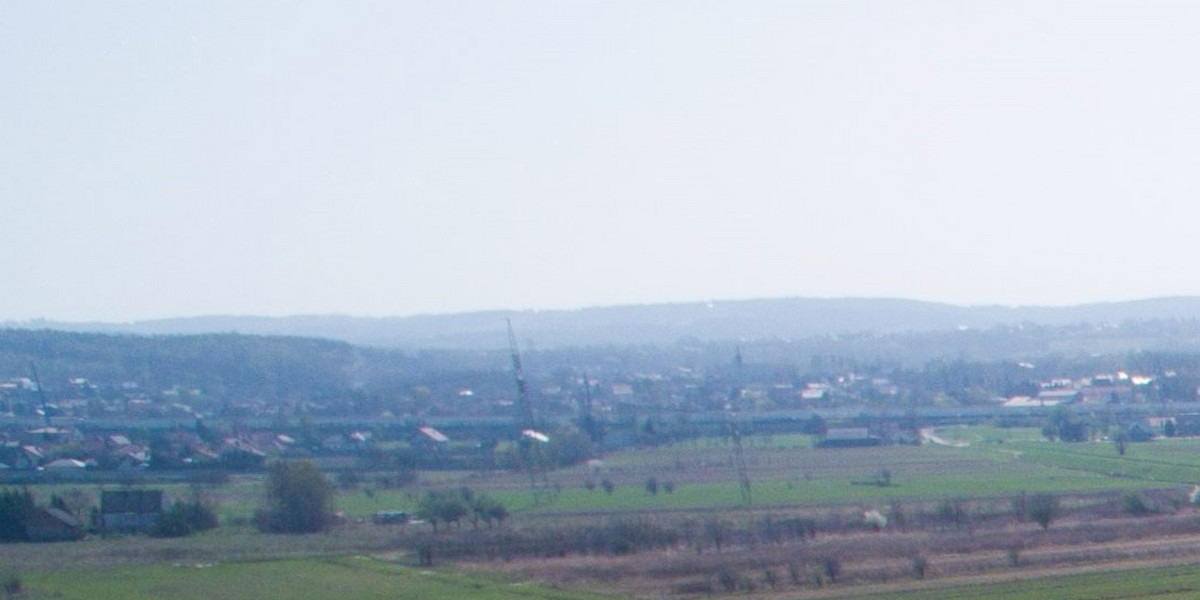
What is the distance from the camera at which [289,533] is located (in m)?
28.9

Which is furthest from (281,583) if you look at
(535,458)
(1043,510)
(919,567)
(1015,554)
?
(535,458)

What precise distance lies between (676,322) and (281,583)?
159 meters

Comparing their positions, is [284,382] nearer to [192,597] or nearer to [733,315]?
[192,597]

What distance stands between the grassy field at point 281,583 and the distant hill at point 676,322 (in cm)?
12078

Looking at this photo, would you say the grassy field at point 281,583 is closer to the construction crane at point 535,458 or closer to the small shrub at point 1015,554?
the small shrub at point 1015,554

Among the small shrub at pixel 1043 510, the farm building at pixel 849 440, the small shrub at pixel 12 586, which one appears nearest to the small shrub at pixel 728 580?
the small shrub at pixel 1043 510

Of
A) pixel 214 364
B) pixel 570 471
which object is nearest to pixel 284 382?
pixel 214 364

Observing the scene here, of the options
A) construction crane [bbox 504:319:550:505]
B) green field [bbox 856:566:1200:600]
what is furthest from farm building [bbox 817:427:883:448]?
green field [bbox 856:566:1200:600]

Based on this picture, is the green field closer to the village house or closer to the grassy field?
the grassy field

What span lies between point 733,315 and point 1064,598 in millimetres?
161519

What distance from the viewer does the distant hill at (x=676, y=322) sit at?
518ft

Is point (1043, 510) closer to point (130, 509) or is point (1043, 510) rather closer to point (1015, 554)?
point (1015, 554)

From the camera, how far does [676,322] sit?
592ft

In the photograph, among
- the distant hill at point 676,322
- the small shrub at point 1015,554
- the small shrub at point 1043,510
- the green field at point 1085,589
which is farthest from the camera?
the distant hill at point 676,322
